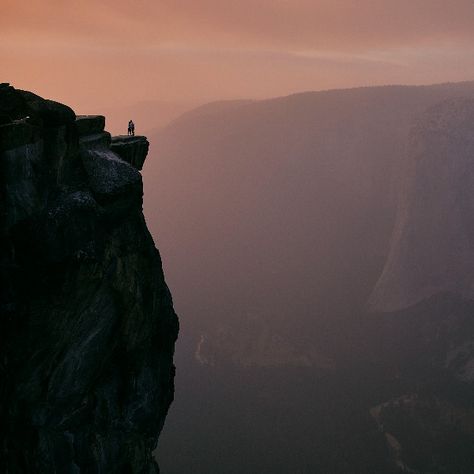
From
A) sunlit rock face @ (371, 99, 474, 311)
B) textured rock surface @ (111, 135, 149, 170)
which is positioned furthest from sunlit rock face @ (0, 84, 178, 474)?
sunlit rock face @ (371, 99, 474, 311)

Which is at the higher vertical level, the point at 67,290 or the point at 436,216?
the point at 67,290

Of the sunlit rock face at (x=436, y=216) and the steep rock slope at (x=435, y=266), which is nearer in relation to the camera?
the steep rock slope at (x=435, y=266)

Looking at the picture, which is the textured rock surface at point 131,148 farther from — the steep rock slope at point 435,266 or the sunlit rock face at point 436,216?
the sunlit rock face at point 436,216

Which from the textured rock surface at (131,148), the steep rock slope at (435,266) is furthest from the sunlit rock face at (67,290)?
the steep rock slope at (435,266)

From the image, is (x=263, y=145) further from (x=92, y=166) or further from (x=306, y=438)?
(x=92, y=166)

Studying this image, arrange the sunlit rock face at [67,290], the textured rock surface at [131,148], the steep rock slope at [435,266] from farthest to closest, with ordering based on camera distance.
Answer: the steep rock slope at [435,266]
the textured rock surface at [131,148]
the sunlit rock face at [67,290]

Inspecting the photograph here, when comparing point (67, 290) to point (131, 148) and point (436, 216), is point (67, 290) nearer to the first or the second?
point (131, 148)

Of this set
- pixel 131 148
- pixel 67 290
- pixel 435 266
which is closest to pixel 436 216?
pixel 435 266
